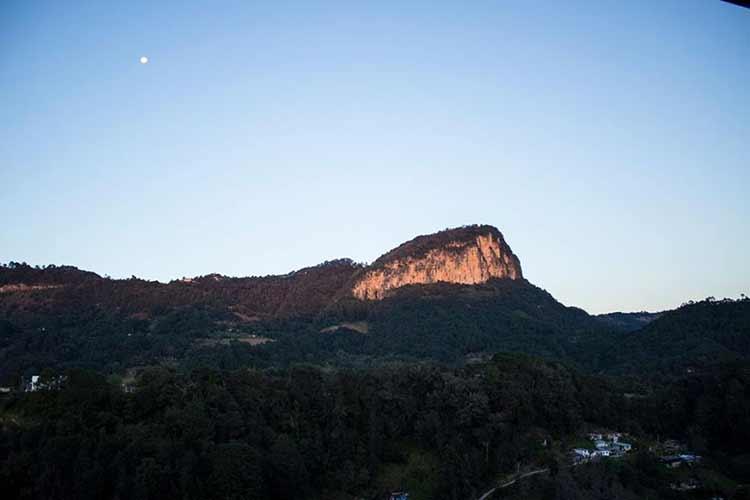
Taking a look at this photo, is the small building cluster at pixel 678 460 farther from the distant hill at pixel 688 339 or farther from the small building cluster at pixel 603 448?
the distant hill at pixel 688 339

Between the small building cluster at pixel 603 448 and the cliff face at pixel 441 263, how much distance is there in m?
50.5

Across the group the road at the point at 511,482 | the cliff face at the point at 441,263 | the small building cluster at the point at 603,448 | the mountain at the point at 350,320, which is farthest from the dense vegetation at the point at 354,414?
the cliff face at the point at 441,263

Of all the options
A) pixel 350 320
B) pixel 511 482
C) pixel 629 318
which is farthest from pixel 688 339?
pixel 629 318

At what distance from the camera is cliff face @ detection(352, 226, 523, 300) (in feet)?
284

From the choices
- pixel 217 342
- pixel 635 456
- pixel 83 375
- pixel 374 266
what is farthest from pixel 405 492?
pixel 374 266

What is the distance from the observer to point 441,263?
87.7m

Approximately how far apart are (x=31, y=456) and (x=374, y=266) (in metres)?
67.9

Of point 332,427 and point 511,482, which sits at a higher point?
point 332,427

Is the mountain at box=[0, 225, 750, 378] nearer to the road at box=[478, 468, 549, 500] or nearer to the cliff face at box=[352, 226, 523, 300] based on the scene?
the cliff face at box=[352, 226, 523, 300]

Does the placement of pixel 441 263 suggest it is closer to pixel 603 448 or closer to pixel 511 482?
pixel 603 448

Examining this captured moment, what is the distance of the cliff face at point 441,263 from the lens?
86.6m

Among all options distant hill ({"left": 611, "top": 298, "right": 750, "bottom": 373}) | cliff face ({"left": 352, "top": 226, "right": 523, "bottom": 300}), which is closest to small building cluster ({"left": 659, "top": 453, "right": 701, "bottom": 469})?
distant hill ({"left": 611, "top": 298, "right": 750, "bottom": 373})

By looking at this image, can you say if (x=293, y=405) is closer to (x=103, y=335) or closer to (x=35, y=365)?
(x=35, y=365)

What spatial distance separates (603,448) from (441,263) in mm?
55500
